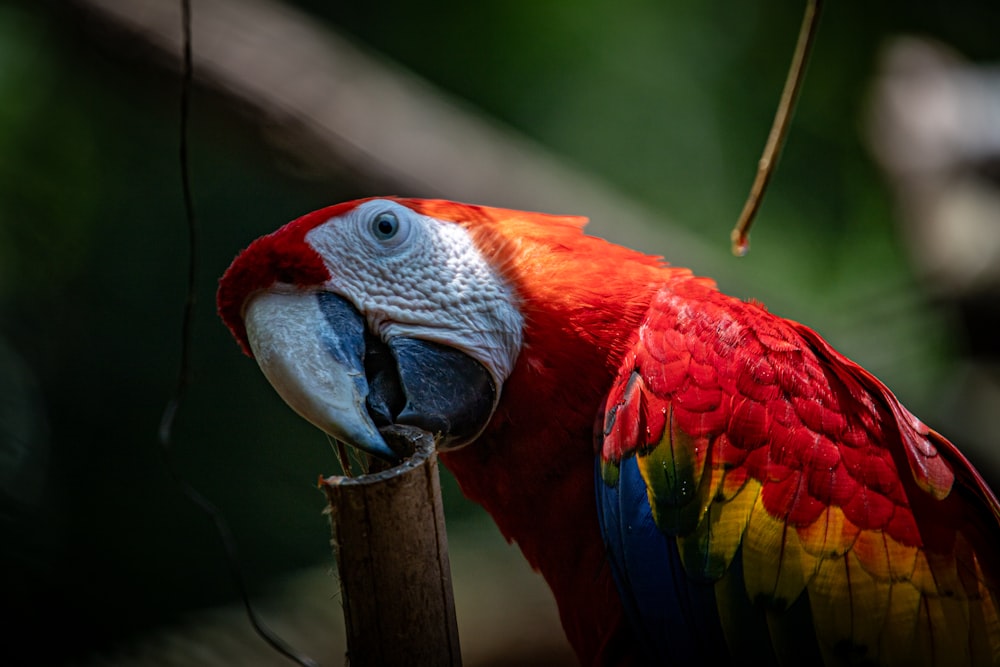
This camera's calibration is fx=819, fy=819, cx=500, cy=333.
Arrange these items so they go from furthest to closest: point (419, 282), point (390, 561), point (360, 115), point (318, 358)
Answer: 1. point (360, 115)
2. point (419, 282)
3. point (318, 358)
4. point (390, 561)

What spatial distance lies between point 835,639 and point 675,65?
11.2 feet

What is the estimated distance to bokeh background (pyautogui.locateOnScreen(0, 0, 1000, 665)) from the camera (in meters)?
2.10

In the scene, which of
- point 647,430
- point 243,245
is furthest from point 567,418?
point 243,245

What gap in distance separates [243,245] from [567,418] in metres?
1.93

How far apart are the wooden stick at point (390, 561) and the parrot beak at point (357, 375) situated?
0.63 feet

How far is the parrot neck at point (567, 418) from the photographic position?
3.67 feet

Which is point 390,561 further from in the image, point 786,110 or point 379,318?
point 786,110

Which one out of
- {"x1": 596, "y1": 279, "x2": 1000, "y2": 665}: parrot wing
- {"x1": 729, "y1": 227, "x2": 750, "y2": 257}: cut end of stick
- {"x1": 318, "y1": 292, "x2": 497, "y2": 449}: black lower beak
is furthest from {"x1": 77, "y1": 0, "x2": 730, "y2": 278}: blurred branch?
{"x1": 596, "y1": 279, "x2": 1000, "y2": 665}: parrot wing

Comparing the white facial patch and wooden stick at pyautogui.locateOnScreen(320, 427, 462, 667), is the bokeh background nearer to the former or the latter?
the white facial patch

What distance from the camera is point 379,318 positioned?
108cm

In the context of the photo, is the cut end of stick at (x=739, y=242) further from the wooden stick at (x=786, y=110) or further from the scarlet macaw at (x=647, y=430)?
the scarlet macaw at (x=647, y=430)

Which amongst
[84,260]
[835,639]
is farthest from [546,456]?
[84,260]

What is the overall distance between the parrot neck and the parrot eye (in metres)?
0.19

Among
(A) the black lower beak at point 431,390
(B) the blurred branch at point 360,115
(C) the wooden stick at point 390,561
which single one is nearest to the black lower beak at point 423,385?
(A) the black lower beak at point 431,390
